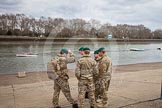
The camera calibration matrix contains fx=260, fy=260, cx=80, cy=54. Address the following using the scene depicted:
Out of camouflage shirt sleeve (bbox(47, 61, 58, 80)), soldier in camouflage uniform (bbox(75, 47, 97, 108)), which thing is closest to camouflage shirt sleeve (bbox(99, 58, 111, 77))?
soldier in camouflage uniform (bbox(75, 47, 97, 108))

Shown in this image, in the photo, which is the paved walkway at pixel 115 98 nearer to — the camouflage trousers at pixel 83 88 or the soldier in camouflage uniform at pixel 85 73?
the camouflage trousers at pixel 83 88

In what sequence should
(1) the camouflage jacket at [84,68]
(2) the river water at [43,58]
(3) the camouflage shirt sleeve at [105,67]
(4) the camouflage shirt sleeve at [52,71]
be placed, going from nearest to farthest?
1. (1) the camouflage jacket at [84,68]
2. (4) the camouflage shirt sleeve at [52,71]
3. (3) the camouflage shirt sleeve at [105,67]
4. (2) the river water at [43,58]

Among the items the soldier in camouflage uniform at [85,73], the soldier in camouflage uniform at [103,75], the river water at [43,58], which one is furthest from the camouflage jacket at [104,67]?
the river water at [43,58]

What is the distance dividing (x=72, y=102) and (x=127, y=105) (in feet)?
5.01

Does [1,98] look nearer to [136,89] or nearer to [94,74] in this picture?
[94,74]

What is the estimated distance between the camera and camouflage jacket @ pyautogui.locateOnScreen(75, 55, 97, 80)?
629cm

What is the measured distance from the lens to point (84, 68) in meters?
6.30

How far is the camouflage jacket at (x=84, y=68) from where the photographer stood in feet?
20.6

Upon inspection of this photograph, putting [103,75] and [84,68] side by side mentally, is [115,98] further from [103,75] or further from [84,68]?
[84,68]

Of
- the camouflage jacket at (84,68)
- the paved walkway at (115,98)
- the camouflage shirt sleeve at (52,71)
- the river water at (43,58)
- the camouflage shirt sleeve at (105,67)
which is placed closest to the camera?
the camouflage jacket at (84,68)

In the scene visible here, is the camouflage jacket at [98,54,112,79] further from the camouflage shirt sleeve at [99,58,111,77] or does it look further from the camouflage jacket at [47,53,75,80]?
the camouflage jacket at [47,53,75,80]

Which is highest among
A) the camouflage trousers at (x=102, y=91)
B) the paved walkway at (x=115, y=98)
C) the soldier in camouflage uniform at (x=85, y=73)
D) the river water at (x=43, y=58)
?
the soldier in camouflage uniform at (x=85, y=73)

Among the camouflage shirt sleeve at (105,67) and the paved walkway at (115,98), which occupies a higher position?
the camouflage shirt sleeve at (105,67)

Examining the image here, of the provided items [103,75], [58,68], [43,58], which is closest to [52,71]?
[58,68]
